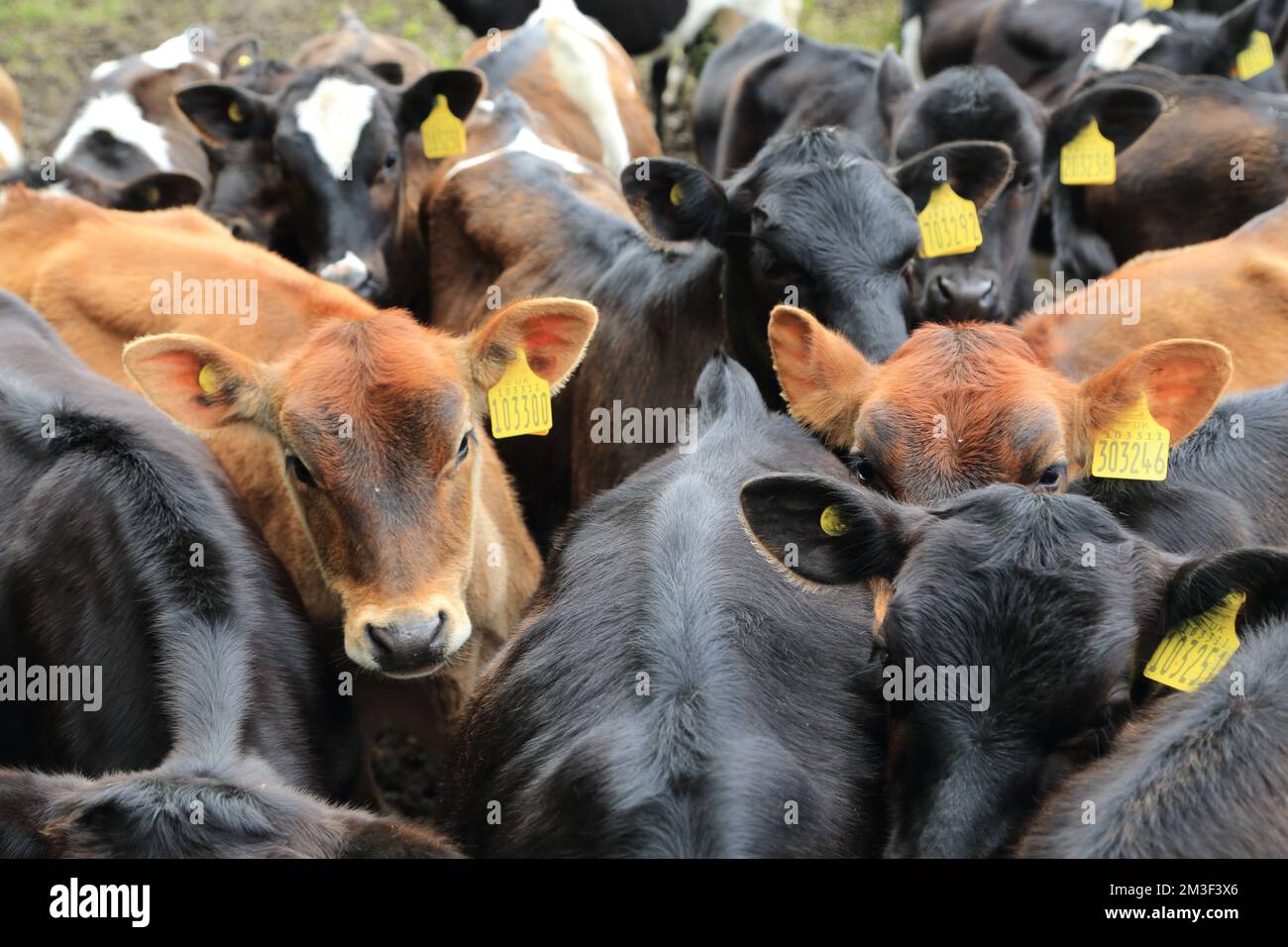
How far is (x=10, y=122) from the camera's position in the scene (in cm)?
838

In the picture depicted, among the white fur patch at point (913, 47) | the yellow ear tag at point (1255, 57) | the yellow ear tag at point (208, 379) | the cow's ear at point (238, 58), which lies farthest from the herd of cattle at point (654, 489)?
the white fur patch at point (913, 47)

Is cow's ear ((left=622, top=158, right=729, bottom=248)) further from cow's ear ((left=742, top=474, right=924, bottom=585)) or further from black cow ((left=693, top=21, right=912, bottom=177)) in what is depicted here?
black cow ((left=693, top=21, right=912, bottom=177))

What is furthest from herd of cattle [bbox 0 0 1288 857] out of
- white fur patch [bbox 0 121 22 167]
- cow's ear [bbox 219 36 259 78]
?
white fur patch [bbox 0 121 22 167]

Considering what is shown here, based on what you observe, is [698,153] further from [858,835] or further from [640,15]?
[858,835]

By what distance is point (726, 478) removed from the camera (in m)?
3.49

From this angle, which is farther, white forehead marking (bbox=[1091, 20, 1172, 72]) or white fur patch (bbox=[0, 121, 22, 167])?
white fur patch (bbox=[0, 121, 22, 167])

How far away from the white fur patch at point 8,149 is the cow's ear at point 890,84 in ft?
15.6

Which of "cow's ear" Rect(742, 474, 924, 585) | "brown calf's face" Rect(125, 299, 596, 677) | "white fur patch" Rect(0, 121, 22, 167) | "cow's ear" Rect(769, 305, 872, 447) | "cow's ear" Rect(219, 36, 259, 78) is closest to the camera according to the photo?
"cow's ear" Rect(742, 474, 924, 585)

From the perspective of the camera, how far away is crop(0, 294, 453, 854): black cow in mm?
3064

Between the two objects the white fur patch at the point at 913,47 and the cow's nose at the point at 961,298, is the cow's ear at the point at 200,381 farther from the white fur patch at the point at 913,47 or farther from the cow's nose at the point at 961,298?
the white fur patch at the point at 913,47

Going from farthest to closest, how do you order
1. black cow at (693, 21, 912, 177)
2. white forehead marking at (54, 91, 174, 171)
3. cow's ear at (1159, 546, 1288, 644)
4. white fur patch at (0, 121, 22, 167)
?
white fur patch at (0, 121, 22, 167) → black cow at (693, 21, 912, 177) → white forehead marking at (54, 91, 174, 171) → cow's ear at (1159, 546, 1288, 644)

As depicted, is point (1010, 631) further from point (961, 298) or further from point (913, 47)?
point (913, 47)
